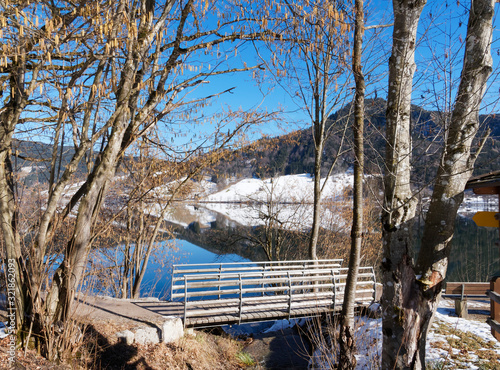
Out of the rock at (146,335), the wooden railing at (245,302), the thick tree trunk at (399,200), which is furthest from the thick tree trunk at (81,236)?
the thick tree trunk at (399,200)

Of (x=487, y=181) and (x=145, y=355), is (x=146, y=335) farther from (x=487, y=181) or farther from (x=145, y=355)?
(x=487, y=181)

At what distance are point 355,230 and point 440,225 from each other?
1060 millimetres

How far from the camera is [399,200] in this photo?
3.62 meters

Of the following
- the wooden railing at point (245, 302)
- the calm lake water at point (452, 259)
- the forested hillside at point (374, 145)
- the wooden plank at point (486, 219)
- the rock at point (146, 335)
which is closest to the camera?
the forested hillside at point (374, 145)

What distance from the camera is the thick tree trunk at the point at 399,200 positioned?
11.2 ft

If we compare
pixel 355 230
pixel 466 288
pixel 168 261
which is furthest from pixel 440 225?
pixel 168 261

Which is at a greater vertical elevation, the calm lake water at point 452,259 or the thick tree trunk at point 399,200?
the thick tree trunk at point 399,200

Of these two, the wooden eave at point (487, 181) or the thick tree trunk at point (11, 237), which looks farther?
the thick tree trunk at point (11, 237)

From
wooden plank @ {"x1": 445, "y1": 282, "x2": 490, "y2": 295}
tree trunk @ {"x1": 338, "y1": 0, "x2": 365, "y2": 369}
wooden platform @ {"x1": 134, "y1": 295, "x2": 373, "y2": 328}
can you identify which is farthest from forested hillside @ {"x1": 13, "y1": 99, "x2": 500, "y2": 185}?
wooden plank @ {"x1": 445, "y1": 282, "x2": 490, "y2": 295}

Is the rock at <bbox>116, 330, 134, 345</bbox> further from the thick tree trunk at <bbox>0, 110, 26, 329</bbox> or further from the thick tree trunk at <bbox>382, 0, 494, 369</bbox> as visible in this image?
the thick tree trunk at <bbox>382, 0, 494, 369</bbox>

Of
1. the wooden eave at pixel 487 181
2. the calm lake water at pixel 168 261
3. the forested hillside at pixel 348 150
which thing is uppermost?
the forested hillside at pixel 348 150

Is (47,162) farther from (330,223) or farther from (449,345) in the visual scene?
(330,223)

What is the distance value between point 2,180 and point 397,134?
193 inches

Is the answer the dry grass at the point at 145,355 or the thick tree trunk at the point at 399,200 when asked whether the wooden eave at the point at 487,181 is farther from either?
the dry grass at the point at 145,355
